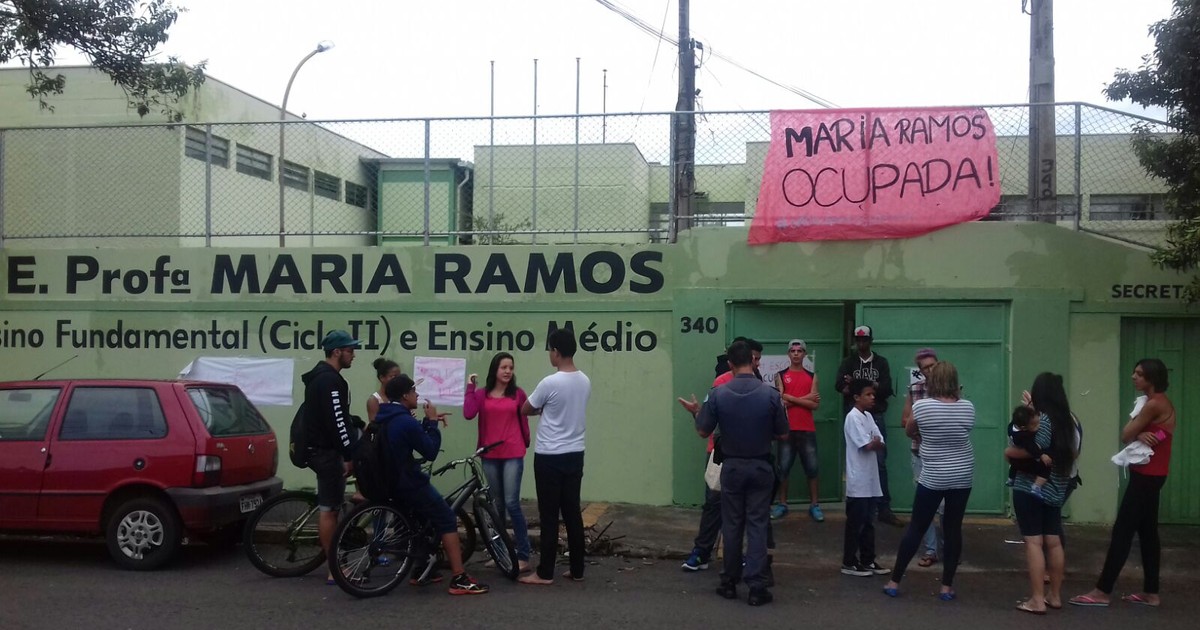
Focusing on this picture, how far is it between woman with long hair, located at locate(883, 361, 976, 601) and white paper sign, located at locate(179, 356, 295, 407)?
21.6 feet

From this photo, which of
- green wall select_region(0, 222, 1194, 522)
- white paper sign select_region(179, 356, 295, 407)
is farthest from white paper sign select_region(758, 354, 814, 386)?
white paper sign select_region(179, 356, 295, 407)

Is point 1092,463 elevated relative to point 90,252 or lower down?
lower down

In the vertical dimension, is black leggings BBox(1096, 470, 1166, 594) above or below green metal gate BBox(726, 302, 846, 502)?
below

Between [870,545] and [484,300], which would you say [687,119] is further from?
[870,545]

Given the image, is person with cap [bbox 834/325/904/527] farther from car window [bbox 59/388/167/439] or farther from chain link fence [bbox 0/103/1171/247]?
car window [bbox 59/388/167/439]

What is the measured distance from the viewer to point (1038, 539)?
6535 mm

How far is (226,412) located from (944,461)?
17.7ft

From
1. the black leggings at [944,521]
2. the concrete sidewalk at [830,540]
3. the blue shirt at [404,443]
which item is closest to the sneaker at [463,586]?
the blue shirt at [404,443]

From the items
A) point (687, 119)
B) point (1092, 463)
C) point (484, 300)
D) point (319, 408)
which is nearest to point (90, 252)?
point (484, 300)

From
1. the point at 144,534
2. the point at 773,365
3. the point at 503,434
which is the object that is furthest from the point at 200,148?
the point at 773,365

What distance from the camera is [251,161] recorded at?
14328 millimetres

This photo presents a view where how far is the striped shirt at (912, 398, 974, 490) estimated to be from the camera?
6676 mm

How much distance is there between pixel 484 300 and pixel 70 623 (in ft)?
16.7

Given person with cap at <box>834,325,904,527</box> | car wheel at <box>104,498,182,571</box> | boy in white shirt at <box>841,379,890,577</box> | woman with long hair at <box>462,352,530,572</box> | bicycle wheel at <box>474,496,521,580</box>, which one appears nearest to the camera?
bicycle wheel at <box>474,496,521,580</box>
